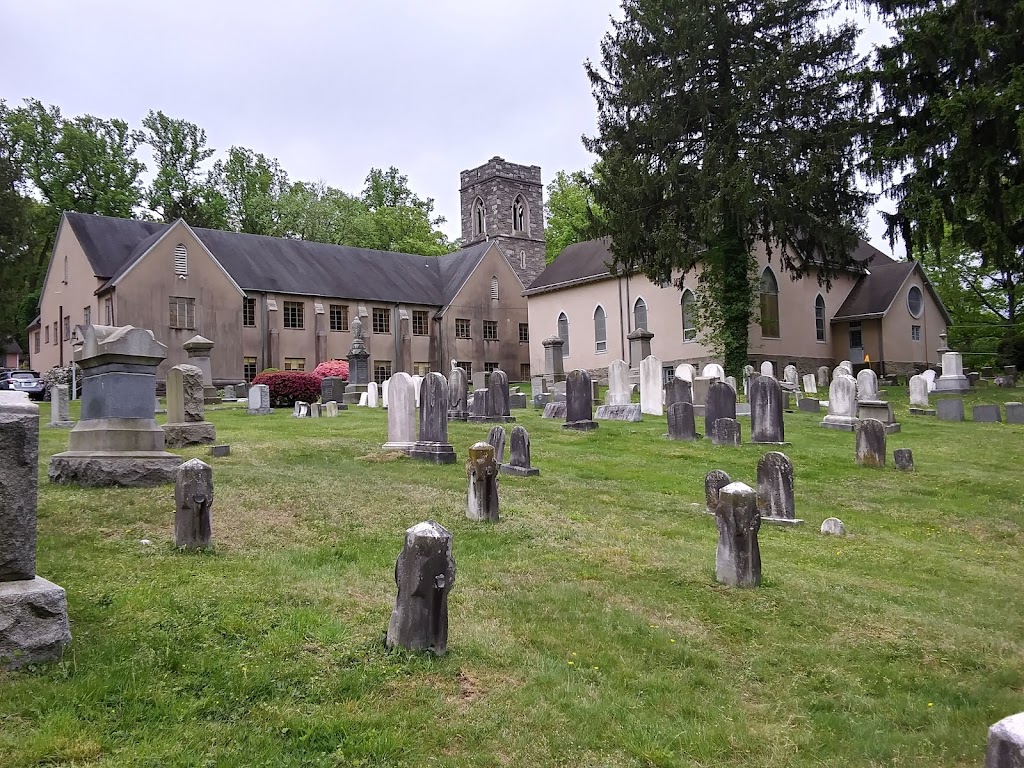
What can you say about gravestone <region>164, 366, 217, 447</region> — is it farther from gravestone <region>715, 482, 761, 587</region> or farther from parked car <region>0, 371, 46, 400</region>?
parked car <region>0, 371, 46, 400</region>

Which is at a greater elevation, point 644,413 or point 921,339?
point 921,339

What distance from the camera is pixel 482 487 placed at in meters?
9.20

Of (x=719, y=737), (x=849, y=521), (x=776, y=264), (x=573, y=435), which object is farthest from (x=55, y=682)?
(x=776, y=264)

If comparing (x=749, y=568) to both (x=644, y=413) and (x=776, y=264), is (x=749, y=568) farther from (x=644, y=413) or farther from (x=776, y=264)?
(x=776, y=264)

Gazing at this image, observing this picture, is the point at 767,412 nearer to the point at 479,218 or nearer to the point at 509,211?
the point at 509,211

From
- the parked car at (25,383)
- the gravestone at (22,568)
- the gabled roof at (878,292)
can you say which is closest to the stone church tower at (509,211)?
the gabled roof at (878,292)

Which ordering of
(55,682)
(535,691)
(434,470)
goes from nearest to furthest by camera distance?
(55,682)
(535,691)
(434,470)

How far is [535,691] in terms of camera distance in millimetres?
4820

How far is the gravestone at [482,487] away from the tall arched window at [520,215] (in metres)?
47.0

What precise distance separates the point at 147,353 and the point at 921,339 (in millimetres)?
38604

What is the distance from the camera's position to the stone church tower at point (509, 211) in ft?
178

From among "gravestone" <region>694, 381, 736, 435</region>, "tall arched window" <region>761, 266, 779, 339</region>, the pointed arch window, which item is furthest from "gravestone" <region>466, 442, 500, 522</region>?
the pointed arch window

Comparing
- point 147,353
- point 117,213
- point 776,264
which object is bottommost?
point 147,353

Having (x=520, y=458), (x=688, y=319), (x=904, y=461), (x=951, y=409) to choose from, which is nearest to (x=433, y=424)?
(x=520, y=458)
